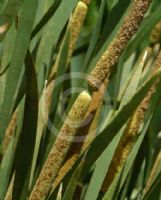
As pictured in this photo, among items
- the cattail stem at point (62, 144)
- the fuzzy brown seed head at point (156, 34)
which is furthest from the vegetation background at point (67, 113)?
the fuzzy brown seed head at point (156, 34)

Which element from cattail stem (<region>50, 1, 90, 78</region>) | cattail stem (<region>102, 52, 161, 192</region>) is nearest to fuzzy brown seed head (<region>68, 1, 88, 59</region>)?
cattail stem (<region>50, 1, 90, 78</region>)

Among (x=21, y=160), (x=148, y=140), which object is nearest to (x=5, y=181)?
(x=21, y=160)

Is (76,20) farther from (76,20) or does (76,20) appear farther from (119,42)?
(119,42)

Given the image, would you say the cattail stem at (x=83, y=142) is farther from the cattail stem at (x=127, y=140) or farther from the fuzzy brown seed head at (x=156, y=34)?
the fuzzy brown seed head at (x=156, y=34)

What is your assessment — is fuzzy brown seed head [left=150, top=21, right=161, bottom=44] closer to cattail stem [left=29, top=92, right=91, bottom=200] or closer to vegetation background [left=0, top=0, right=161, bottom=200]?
vegetation background [left=0, top=0, right=161, bottom=200]

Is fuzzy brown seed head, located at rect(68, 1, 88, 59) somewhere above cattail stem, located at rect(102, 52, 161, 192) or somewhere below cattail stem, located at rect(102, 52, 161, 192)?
above
